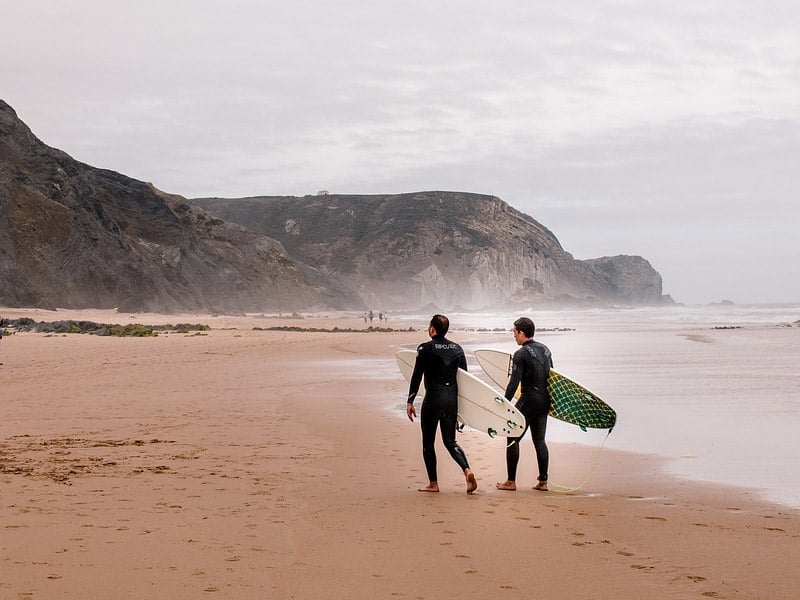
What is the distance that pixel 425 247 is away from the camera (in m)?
159

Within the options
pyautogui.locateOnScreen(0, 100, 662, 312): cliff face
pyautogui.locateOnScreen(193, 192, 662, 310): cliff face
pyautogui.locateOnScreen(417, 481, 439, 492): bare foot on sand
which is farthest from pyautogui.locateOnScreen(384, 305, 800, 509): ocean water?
pyautogui.locateOnScreen(193, 192, 662, 310): cliff face

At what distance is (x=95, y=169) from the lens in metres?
90.4

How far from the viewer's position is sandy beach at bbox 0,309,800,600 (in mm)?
4996

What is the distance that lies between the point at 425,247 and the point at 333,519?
502ft

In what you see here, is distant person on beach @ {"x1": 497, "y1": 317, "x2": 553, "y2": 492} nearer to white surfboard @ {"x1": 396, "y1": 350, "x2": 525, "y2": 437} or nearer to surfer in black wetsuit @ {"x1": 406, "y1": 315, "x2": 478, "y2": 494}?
white surfboard @ {"x1": 396, "y1": 350, "x2": 525, "y2": 437}

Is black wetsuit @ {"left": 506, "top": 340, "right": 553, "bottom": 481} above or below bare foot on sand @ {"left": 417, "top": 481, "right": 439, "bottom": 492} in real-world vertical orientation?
above

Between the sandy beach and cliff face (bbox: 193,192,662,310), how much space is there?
13145cm

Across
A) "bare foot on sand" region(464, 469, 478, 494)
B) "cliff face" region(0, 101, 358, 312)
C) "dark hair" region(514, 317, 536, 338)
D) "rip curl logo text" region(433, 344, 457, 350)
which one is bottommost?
"bare foot on sand" region(464, 469, 478, 494)

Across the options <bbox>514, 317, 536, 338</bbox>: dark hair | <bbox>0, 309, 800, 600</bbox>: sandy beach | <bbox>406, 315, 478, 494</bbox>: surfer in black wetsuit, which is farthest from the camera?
<bbox>514, 317, 536, 338</bbox>: dark hair

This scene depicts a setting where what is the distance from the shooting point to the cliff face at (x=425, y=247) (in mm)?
153750

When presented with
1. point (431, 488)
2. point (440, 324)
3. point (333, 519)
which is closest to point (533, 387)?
point (440, 324)

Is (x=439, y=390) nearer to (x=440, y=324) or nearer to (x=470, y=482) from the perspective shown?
(x=440, y=324)

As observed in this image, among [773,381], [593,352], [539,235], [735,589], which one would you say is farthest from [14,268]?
[539,235]

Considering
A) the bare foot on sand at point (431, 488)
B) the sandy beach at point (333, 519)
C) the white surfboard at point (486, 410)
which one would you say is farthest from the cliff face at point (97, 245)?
the bare foot on sand at point (431, 488)
